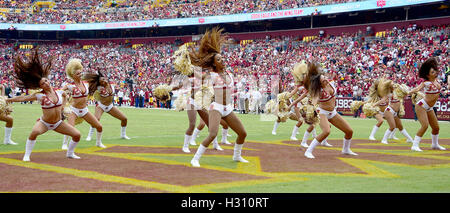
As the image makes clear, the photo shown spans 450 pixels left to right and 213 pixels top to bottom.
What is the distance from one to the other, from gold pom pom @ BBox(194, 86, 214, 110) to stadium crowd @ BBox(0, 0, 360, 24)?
34807 mm

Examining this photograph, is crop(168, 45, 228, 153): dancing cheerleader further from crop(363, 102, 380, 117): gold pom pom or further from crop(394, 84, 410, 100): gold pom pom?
crop(394, 84, 410, 100): gold pom pom

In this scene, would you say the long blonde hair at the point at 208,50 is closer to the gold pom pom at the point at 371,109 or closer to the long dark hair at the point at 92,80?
the long dark hair at the point at 92,80

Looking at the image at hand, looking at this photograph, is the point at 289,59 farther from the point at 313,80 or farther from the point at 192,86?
the point at 313,80

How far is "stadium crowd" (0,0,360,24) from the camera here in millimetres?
48172

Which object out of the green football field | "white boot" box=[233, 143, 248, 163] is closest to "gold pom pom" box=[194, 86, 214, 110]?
the green football field

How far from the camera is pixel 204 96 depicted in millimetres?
10383

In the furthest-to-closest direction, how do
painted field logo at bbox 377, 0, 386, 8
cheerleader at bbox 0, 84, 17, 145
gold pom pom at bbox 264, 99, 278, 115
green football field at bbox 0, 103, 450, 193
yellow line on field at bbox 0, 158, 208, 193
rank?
painted field logo at bbox 377, 0, 386, 8 → gold pom pom at bbox 264, 99, 278, 115 → cheerleader at bbox 0, 84, 17, 145 → green football field at bbox 0, 103, 450, 193 → yellow line on field at bbox 0, 158, 208, 193

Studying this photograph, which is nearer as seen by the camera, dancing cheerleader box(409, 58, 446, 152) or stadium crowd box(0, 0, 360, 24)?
dancing cheerleader box(409, 58, 446, 152)

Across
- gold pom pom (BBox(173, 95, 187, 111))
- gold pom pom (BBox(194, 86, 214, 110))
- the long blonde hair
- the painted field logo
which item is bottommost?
gold pom pom (BBox(173, 95, 187, 111))

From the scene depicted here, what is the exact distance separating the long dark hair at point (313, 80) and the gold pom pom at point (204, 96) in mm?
2185

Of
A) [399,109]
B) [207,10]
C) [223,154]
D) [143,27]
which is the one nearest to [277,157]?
[223,154]

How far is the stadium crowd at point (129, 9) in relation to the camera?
4817cm

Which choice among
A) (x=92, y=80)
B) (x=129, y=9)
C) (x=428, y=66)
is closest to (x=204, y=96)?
(x=92, y=80)
